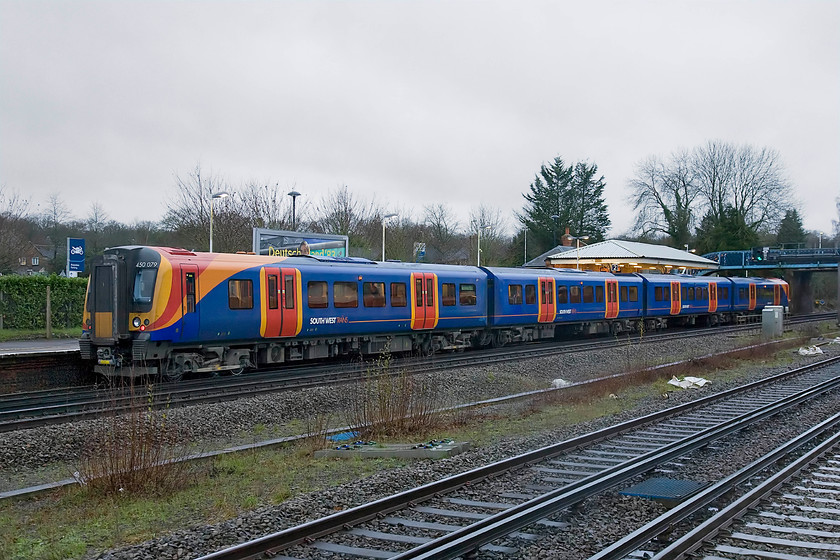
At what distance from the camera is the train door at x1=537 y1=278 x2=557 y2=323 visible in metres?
26.4

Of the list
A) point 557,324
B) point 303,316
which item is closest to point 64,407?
point 303,316

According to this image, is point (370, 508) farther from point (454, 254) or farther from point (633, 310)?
point (454, 254)

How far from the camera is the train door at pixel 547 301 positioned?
86.7ft

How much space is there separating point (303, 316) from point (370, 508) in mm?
11596

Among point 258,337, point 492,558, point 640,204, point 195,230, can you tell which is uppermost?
point 640,204

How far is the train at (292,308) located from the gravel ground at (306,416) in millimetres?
3212

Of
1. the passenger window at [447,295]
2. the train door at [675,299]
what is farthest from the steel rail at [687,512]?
the train door at [675,299]

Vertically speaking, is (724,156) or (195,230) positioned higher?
(724,156)

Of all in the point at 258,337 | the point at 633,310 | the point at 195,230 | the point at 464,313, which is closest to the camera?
the point at 258,337

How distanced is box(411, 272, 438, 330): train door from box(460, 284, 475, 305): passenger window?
1.40 m

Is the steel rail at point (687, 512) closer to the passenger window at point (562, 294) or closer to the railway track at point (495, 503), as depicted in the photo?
the railway track at point (495, 503)

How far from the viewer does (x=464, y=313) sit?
23.1 meters

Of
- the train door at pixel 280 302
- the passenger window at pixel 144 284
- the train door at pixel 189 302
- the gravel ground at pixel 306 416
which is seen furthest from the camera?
the train door at pixel 280 302

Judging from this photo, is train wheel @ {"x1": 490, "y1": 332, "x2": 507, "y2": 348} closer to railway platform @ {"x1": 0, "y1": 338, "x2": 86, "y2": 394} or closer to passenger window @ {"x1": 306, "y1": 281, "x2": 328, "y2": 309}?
passenger window @ {"x1": 306, "y1": 281, "x2": 328, "y2": 309}
